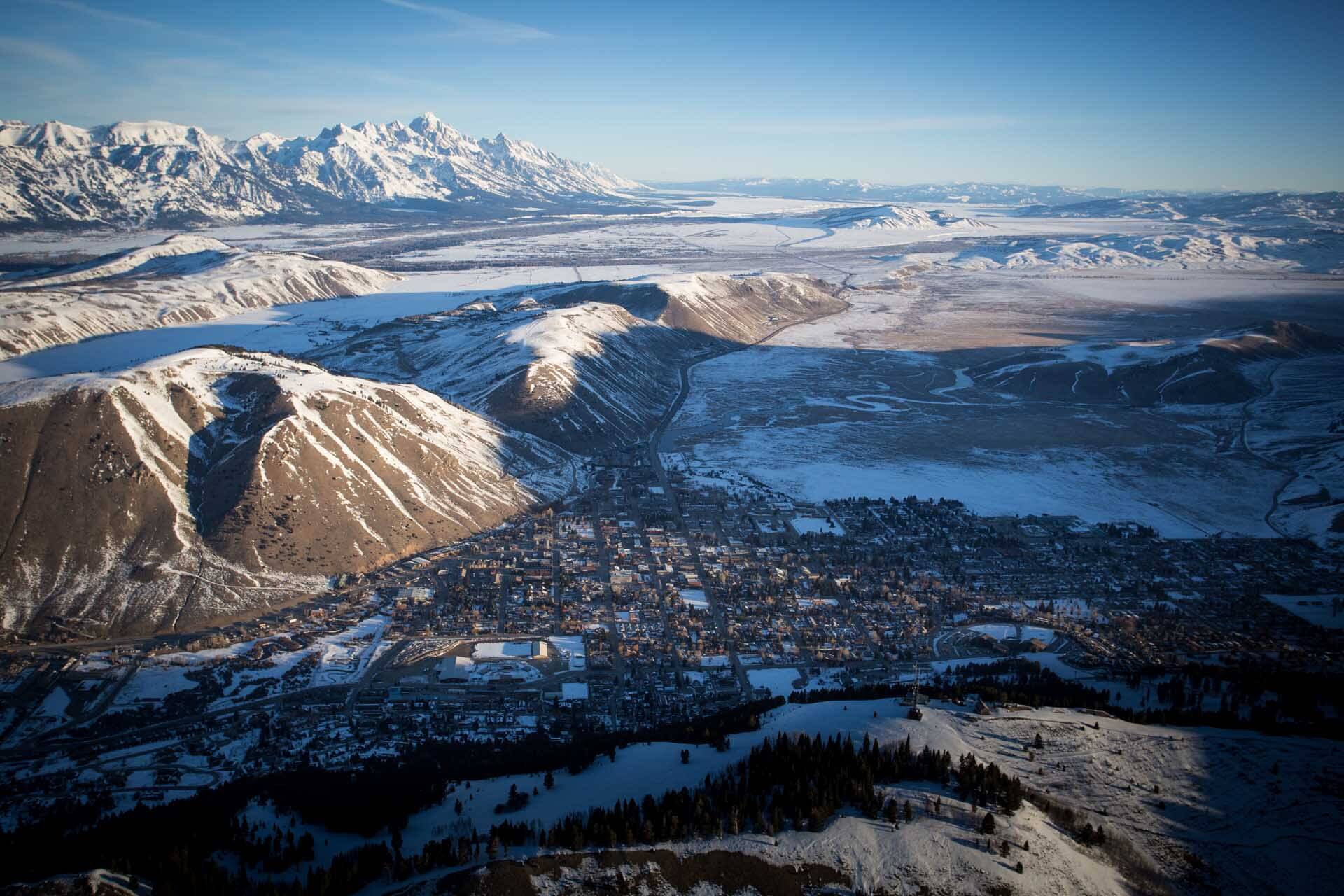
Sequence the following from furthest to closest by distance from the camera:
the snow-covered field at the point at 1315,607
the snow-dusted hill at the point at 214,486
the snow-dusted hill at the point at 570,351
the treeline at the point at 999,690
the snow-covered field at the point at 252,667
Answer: the snow-dusted hill at the point at 570,351 → the snow-covered field at the point at 1315,607 → the snow-dusted hill at the point at 214,486 → the snow-covered field at the point at 252,667 → the treeline at the point at 999,690

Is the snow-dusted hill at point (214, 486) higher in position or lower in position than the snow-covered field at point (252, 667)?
higher

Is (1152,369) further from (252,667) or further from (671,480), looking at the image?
(252,667)

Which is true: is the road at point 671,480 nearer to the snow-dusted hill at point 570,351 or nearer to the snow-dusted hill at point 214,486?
the snow-dusted hill at point 570,351

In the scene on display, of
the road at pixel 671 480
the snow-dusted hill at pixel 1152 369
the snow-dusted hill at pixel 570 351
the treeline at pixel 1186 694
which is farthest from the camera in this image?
the snow-dusted hill at pixel 1152 369

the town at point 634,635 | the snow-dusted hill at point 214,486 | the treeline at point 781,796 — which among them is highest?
the snow-dusted hill at point 214,486

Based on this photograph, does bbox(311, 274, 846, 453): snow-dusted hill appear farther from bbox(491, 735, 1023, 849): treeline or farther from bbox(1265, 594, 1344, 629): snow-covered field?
bbox(1265, 594, 1344, 629): snow-covered field

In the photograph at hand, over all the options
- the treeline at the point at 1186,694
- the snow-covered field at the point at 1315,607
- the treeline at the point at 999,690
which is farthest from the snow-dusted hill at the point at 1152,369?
the treeline at the point at 999,690
